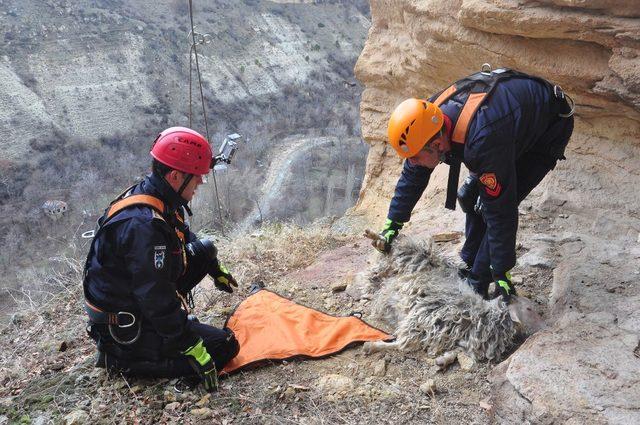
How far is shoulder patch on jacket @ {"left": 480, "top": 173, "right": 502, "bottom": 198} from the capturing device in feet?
9.80

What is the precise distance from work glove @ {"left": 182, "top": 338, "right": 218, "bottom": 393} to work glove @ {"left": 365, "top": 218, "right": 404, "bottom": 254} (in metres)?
1.37

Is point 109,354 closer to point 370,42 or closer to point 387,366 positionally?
point 387,366

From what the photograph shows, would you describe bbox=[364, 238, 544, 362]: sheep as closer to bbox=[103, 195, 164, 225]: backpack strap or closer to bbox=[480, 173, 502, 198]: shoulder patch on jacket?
bbox=[480, 173, 502, 198]: shoulder patch on jacket

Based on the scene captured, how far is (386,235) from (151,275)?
1688 mm

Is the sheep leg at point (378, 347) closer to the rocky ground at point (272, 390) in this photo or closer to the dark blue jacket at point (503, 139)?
the rocky ground at point (272, 390)

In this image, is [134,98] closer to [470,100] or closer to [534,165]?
[534,165]

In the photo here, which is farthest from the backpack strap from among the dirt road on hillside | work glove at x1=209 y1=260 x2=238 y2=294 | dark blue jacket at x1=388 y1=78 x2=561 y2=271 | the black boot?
the dirt road on hillside

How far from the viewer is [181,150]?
3.06 m

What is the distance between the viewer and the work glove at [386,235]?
12.6ft

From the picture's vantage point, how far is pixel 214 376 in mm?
3240

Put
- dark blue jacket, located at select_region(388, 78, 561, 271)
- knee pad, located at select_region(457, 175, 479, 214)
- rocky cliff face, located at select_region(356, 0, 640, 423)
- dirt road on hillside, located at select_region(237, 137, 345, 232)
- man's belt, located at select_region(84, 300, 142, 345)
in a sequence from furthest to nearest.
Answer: dirt road on hillside, located at select_region(237, 137, 345, 232), knee pad, located at select_region(457, 175, 479, 214), man's belt, located at select_region(84, 300, 142, 345), dark blue jacket, located at select_region(388, 78, 561, 271), rocky cliff face, located at select_region(356, 0, 640, 423)

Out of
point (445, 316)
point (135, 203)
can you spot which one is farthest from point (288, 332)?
point (135, 203)

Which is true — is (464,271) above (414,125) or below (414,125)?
below

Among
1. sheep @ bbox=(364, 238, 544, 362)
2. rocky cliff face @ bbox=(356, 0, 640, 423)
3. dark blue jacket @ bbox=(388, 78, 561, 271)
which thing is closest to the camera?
rocky cliff face @ bbox=(356, 0, 640, 423)
